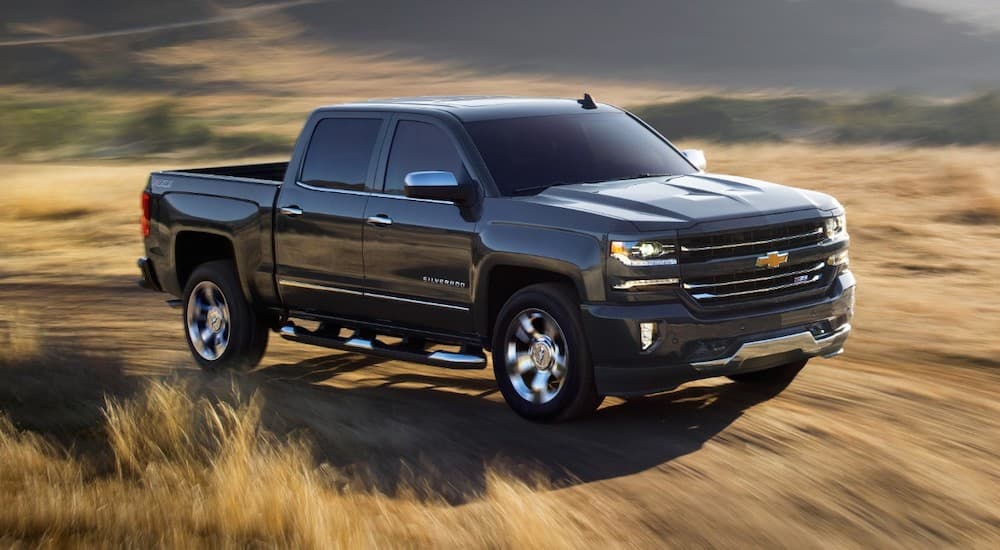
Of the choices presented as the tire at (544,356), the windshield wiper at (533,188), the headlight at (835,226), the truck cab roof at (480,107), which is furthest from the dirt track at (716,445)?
the truck cab roof at (480,107)

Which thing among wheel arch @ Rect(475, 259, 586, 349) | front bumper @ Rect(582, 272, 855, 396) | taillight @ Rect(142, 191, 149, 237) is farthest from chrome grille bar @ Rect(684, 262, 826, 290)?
taillight @ Rect(142, 191, 149, 237)

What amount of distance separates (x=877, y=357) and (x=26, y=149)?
37.0 metres

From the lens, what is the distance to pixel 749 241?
7.34m

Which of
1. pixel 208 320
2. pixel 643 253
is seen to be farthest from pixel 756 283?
pixel 208 320

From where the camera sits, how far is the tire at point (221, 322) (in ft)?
31.4

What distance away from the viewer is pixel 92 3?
3664 inches

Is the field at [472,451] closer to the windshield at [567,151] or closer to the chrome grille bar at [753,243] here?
the chrome grille bar at [753,243]

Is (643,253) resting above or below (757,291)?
above

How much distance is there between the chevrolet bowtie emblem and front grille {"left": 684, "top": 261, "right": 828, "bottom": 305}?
0.03 m

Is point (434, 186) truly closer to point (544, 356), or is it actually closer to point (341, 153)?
point (544, 356)

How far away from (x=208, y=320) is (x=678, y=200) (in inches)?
152

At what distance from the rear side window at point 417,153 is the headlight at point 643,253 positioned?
1454 mm

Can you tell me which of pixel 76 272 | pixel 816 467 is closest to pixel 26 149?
pixel 76 272

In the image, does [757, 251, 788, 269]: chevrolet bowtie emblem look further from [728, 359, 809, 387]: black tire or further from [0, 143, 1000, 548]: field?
[728, 359, 809, 387]: black tire
